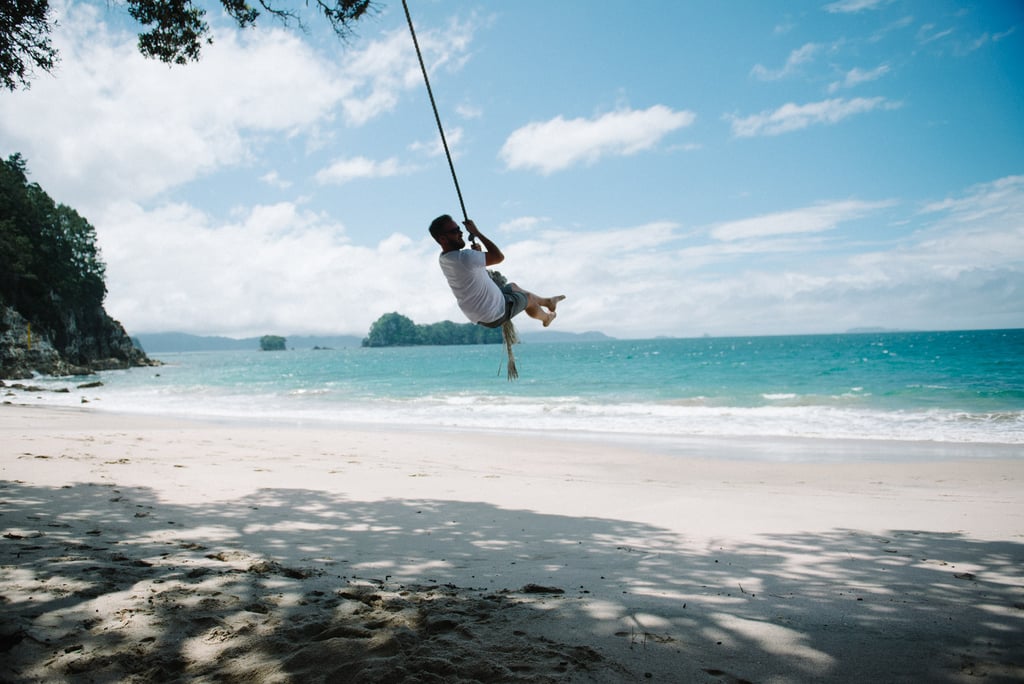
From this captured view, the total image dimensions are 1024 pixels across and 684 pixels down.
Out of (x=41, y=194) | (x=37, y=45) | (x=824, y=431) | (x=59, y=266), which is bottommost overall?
(x=824, y=431)

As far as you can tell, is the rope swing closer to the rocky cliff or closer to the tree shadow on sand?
the tree shadow on sand

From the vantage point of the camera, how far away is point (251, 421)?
602 inches

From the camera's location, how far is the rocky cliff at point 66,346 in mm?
33531

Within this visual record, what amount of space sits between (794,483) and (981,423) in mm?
8500

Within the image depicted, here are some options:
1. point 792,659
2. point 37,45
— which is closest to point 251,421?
point 37,45

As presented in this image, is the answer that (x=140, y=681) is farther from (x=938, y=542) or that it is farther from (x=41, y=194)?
(x=41, y=194)

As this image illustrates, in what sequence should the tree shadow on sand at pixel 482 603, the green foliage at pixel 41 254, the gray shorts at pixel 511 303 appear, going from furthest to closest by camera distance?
the green foliage at pixel 41 254 < the gray shorts at pixel 511 303 < the tree shadow on sand at pixel 482 603

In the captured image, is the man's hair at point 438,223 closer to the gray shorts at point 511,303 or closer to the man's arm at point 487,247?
the man's arm at point 487,247

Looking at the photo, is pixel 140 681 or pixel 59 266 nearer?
pixel 140 681

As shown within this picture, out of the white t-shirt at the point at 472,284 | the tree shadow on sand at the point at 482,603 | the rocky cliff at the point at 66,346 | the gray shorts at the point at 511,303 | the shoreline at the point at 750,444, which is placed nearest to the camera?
the tree shadow on sand at the point at 482,603

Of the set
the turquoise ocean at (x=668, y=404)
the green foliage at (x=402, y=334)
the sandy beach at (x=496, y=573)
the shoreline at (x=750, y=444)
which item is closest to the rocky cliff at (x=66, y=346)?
Result: the turquoise ocean at (x=668, y=404)

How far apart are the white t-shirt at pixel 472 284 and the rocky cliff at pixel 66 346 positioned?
38.4 meters

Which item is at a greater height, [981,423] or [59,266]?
[59,266]

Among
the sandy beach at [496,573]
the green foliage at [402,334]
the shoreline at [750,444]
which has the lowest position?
the shoreline at [750,444]
